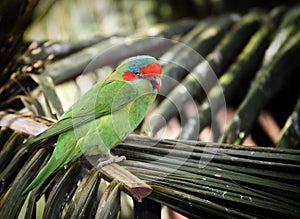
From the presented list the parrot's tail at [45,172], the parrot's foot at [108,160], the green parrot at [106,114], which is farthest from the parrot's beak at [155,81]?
the parrot's tail at [45,172]

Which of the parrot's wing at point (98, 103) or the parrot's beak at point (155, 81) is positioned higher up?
the parrot's beak at point (155, 81)

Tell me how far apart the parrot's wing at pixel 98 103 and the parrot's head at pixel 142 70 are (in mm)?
34

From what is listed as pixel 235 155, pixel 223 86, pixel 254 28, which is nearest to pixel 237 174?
pixel 235 155

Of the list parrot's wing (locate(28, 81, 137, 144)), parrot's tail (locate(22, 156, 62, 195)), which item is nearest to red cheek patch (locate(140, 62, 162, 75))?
parrot's wing (locate(28, 81, 137, 144))

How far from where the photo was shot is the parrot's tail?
1679 mm

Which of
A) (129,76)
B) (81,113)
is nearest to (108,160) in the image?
(81,113)

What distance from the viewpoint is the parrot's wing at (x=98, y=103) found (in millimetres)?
1746

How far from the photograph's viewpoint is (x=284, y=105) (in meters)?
2.88

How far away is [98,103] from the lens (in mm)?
1788

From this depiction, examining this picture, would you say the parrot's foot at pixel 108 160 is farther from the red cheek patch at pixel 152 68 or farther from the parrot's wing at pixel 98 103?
the red cheek patch at pixel 152 68

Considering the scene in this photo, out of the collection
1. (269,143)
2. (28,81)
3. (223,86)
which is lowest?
(269,143)

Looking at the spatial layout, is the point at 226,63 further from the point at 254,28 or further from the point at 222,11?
the point at 222,11

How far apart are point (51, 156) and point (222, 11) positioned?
227 cm

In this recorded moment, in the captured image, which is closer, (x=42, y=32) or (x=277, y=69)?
(x=277, y=69)
